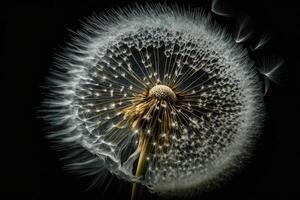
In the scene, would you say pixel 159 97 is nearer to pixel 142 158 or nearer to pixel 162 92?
pixel 162 92

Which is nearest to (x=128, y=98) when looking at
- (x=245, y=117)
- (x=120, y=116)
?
(x=120, y=116)

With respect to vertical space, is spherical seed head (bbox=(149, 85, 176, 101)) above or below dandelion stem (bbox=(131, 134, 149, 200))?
above

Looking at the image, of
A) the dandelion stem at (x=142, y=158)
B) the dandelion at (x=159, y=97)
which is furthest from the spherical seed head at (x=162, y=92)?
the dandelion stem at (x=142, y=158)

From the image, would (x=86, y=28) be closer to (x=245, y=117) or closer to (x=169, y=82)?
(x=169, y=82)

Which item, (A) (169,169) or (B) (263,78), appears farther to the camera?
(B) (263,78)

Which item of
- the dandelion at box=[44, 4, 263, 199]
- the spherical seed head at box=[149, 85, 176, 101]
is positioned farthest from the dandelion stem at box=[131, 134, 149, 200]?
the spherical seed head at box=[149, 85, 176, 101]

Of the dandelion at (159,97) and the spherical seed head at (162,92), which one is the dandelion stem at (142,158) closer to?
the dandelion at (159,97)

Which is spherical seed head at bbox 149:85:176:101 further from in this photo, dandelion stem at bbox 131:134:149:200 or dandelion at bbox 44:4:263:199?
dandelion stem at bbox 131:134:149:200
